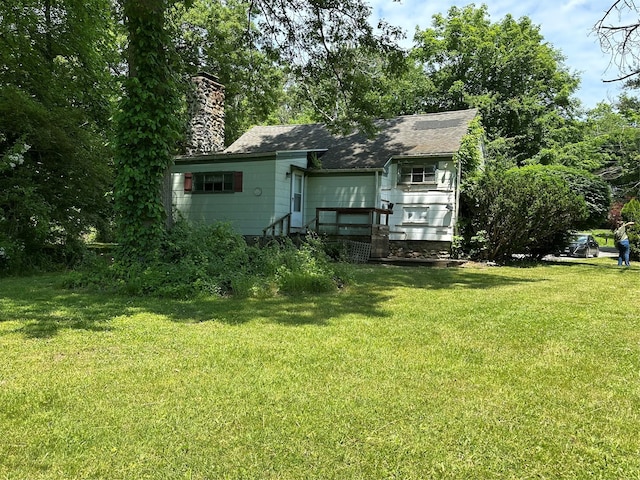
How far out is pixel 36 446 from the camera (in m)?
2.47

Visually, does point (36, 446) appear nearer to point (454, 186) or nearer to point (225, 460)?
point (225, 460)

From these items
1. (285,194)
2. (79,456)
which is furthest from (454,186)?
(79,456)

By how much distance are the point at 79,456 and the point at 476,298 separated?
6295 mm

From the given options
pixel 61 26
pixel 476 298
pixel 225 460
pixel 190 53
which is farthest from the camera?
pixel 190 53

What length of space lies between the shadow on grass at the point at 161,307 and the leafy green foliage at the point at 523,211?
6.24 m

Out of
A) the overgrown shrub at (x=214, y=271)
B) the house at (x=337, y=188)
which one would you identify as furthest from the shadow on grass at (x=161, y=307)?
the house at (x=337, y=188)

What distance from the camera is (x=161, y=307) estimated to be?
248 inches

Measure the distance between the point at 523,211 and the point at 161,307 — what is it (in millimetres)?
11042

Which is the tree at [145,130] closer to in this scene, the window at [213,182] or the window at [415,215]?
the window at [213,182]

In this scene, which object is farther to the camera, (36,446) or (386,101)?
(386,101)

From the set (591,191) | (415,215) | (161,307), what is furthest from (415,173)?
(161,307)

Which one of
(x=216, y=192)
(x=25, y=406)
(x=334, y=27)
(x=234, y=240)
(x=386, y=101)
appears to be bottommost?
(x=25, y=406)

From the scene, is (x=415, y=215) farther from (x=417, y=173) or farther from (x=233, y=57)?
(x=233, y=57)

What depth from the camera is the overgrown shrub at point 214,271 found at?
290 inches
